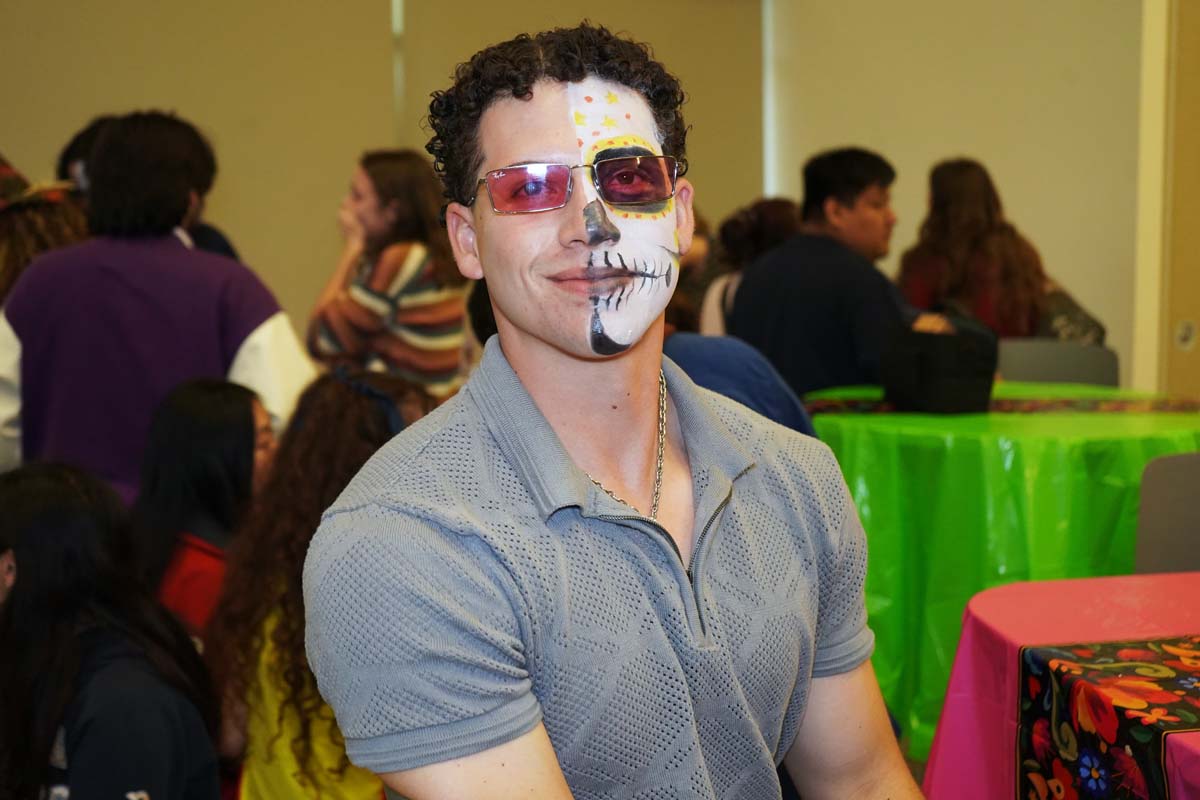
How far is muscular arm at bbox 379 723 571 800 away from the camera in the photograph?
95cm

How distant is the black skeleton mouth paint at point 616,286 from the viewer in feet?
3.63

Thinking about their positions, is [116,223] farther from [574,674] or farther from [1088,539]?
[1088,539]

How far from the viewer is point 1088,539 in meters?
2.54

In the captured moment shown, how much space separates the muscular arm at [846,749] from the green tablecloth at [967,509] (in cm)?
138

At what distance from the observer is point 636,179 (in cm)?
114

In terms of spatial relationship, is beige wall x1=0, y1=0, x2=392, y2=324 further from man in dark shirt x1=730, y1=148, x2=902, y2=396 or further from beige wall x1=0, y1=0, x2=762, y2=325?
man in dark shirt x1=730, y1=148, x2=902, y2=396

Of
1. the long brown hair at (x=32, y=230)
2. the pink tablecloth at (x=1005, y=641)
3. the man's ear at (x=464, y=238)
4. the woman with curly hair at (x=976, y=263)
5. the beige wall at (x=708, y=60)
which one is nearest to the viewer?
the man's ear at (x=464, y=238)

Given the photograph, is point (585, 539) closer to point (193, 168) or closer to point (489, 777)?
point (489, 777)

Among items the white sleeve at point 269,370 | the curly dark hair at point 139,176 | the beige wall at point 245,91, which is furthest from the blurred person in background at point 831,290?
the beige wall at point 245,91

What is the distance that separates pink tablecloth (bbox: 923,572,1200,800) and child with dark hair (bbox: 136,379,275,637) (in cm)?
115

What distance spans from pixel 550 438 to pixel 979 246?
9.96 ft

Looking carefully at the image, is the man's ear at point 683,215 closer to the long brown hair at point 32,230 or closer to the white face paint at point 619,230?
the white face paint at point 619,230

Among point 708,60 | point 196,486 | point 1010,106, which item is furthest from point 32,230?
point 708,60

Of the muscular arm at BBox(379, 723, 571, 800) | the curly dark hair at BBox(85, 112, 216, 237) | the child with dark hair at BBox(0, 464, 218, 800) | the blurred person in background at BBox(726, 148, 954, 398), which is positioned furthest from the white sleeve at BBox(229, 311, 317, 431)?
the muscular arm at BBox(379, 723, 571, 800)
